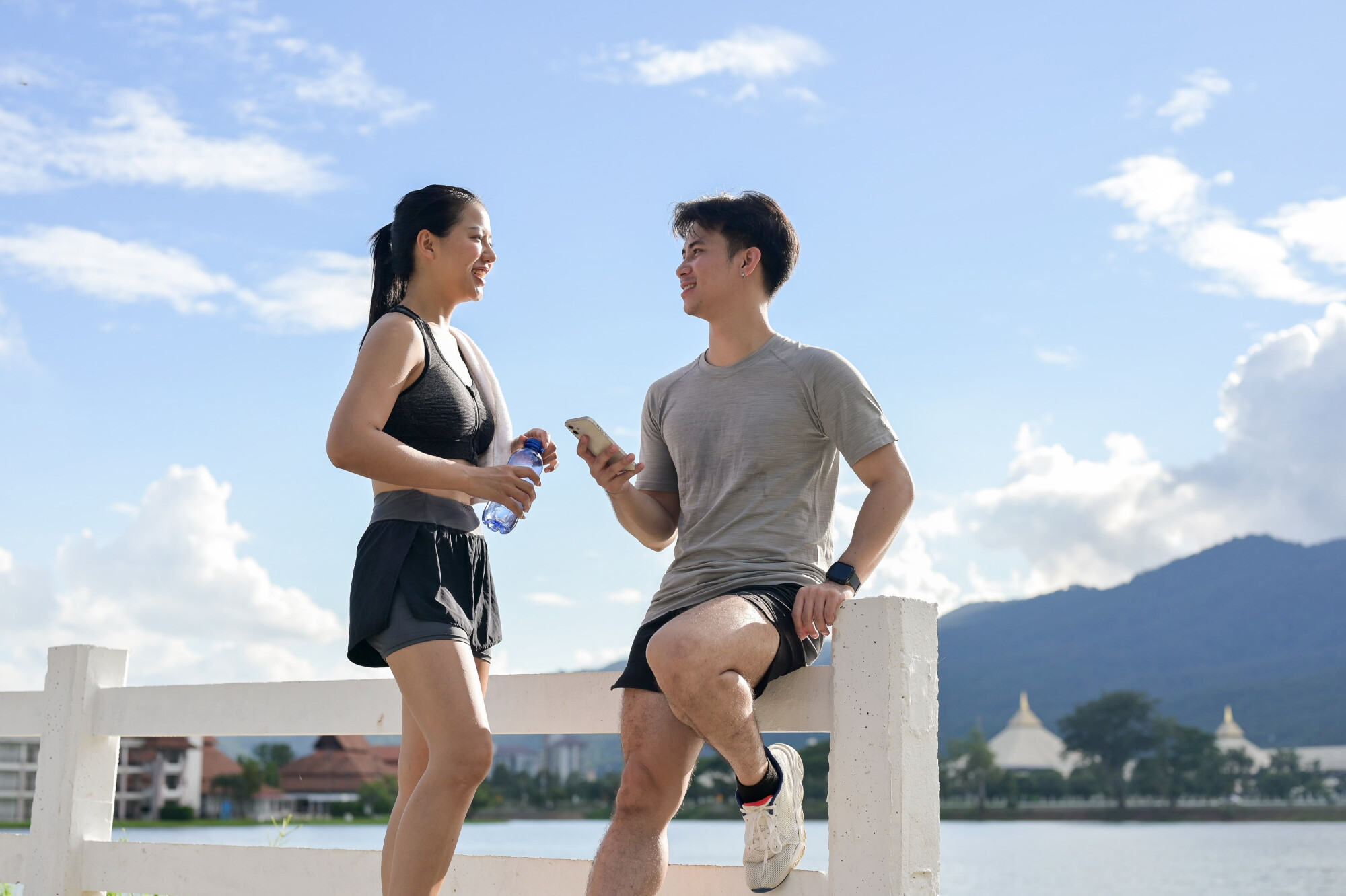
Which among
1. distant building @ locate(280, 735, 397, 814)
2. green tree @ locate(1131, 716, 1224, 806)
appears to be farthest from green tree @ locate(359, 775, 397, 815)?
green tree @ locate(1131, 716, 1224, 806)

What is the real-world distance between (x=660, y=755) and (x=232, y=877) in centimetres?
186

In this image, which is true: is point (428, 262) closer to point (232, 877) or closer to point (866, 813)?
point (866, 813)

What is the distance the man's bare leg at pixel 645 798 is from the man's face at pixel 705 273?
41.4 inches

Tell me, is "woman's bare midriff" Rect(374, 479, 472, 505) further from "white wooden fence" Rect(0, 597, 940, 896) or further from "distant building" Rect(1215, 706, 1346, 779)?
"distant building" Rect(1215, 706, 1346, 779)

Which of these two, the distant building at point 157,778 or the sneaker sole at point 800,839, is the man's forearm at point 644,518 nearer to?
the sneaker sole at point 800,839

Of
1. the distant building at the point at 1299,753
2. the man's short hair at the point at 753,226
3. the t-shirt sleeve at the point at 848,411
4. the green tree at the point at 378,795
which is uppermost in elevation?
the man's short hair at the point at 753,226

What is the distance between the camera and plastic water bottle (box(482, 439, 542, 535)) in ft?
9.52

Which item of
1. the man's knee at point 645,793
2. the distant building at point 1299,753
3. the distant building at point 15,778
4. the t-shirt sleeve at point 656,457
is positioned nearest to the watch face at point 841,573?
the man's knee at point 645,793

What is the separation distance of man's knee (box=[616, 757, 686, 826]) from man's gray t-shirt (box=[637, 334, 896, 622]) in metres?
0.39

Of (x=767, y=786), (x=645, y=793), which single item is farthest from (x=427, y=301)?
(x=767, y=786)

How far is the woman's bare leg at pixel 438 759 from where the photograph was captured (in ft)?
8.16

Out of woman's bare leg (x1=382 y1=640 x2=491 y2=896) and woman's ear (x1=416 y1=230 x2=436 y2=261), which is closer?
woman's bare leg (x1=382 y1=640 x2=491 y2=896)

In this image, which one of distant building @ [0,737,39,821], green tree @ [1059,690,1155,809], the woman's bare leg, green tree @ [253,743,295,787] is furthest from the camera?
green tree @ [1059,690,1155,809]

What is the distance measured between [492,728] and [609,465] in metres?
0.83
